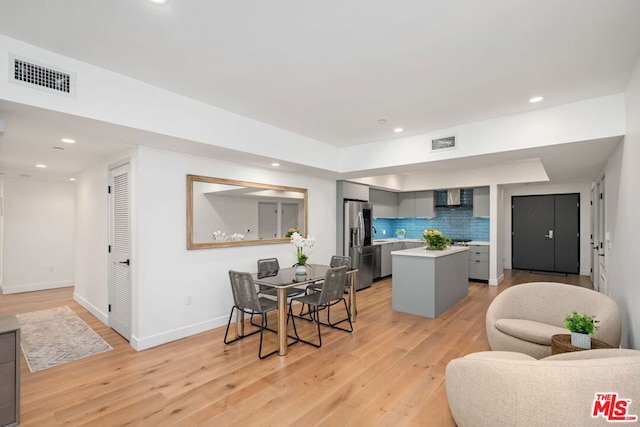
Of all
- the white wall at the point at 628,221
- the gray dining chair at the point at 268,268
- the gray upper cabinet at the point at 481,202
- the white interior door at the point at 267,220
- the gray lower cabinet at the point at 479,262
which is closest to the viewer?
the white wall at the point at 628,221

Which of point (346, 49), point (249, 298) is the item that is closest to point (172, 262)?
point (249, 298)

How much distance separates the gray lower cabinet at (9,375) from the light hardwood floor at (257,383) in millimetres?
160

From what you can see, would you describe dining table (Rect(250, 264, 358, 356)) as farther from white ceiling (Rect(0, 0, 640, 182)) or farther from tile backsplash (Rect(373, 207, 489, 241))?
tile backsplash (Rect(373, 207, 489, 241))

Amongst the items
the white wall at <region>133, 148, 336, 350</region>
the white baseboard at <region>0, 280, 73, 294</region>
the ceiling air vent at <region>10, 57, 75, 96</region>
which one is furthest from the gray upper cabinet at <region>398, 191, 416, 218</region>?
the white baseboard at <region>0, 280, 73, 294</region>

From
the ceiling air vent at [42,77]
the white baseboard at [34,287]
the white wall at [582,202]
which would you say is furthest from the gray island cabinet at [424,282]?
the white baseboard at [34,287]

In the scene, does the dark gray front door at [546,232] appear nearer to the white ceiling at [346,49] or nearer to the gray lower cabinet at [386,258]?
the gray lower cabinet at [386,258]

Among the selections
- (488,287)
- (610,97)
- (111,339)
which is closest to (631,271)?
(610,97)

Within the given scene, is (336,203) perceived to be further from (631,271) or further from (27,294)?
(27,294)

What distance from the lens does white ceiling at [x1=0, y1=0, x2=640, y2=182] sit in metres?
1.85

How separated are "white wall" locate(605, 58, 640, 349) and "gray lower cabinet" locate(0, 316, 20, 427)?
14.8 feet

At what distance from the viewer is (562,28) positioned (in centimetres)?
202

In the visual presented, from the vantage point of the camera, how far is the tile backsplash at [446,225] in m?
7.82

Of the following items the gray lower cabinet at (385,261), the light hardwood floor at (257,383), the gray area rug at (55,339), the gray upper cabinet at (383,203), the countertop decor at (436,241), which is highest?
the gray upper cabinet at (383,203)

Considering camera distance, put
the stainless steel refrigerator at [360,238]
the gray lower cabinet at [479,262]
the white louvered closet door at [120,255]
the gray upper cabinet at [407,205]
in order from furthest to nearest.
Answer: the gray upper cabinet at [407,205], the gray lower cabinet at [479,262], the stainless steel refrigerator at [360,238], the white louvered closet door at [120,255]
